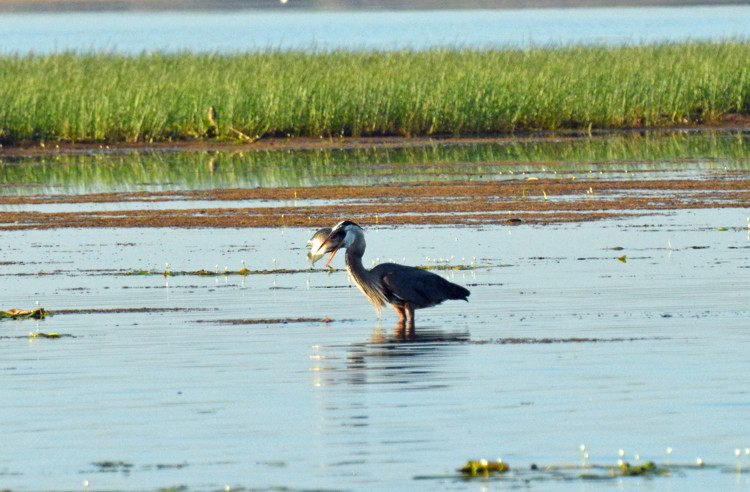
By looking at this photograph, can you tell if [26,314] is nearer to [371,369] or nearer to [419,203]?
[371,369]

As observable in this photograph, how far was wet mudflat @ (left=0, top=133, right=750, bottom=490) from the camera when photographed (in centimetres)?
781

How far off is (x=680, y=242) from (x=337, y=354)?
23.4 ft

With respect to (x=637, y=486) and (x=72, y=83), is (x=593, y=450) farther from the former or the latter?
(x=72, y=83)

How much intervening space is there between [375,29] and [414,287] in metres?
100

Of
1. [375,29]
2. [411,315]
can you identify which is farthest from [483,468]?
[375,29]

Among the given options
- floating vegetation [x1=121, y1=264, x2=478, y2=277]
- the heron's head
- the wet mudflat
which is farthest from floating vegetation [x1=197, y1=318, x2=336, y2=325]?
floating vegetation [x1=121, y1=264, x2=478, y2=277]

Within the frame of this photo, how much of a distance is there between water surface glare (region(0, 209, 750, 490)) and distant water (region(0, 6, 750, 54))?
5709 centimetres

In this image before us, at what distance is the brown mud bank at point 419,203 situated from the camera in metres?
20.5

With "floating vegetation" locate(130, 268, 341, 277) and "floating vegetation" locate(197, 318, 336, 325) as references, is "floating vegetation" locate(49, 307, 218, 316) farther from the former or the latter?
"floating vegetation" locate(130, 268, 341, 277)

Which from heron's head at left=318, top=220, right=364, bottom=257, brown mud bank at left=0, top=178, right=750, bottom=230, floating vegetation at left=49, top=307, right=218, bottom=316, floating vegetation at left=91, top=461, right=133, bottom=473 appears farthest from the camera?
brown mud bank at left=0, top=178, right=750, bottom=230

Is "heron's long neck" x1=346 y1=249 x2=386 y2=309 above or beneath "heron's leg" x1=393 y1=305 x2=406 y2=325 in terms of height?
above

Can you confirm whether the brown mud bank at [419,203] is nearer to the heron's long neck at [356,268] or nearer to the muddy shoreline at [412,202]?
the muddy shoreline at [412,202]

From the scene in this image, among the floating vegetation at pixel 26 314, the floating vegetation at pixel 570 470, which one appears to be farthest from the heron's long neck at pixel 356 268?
the floating vegetation at pixel 570 470

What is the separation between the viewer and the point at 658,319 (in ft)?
39.8
